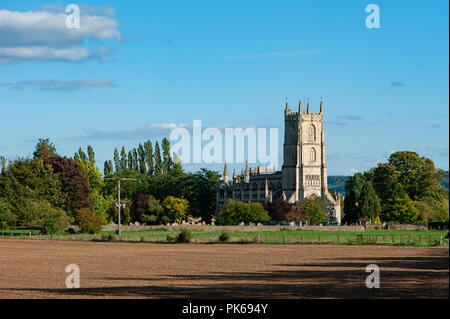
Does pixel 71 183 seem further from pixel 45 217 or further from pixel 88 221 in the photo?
pixel 88 221

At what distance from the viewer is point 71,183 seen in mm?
106375

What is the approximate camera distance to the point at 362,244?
213 feet

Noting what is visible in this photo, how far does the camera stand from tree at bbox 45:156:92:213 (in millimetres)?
103250

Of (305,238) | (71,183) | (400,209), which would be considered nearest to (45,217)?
(71,183)

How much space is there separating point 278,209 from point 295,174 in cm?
2237

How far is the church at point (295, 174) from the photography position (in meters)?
154

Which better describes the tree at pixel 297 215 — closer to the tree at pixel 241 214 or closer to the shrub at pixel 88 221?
the tree at pixel 241 214

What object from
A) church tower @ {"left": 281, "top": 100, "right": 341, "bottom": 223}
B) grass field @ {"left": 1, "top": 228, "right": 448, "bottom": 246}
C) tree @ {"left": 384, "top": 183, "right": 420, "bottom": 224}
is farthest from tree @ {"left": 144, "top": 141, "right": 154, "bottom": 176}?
tree @ {"left": 384, "top": 183, "right": 420, "bottom": 224}

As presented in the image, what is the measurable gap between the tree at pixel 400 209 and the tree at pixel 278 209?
76.9 feet

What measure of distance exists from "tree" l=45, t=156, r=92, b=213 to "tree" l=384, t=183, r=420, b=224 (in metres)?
40.7

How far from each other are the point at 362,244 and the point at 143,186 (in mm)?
81468

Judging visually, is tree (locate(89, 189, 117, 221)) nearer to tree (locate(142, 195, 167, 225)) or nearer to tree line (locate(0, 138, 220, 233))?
tree line (locate(0, 138, 220, 233))
